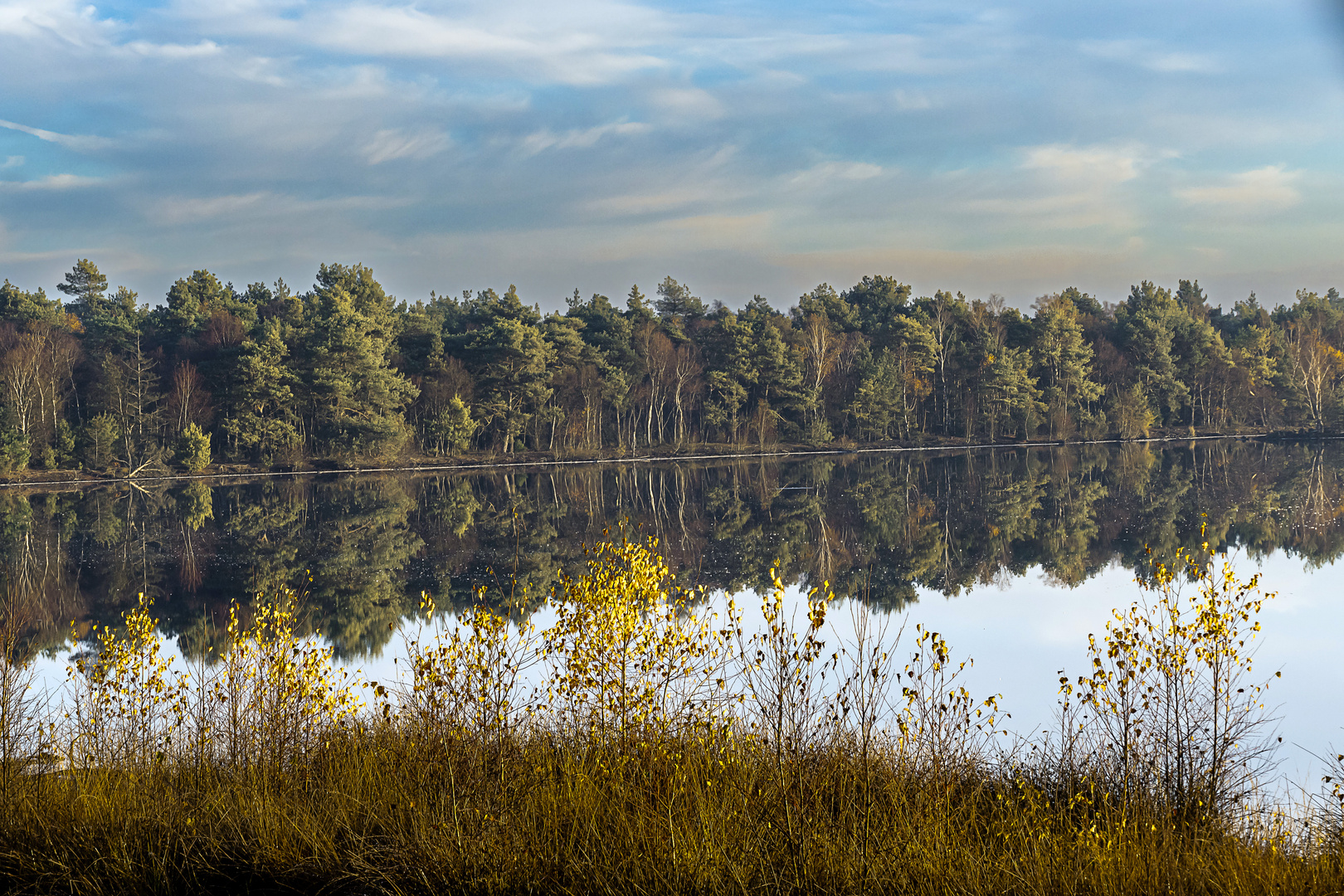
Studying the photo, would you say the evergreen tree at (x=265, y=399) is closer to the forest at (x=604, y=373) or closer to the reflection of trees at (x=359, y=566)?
the forest at (x=604, y=373)

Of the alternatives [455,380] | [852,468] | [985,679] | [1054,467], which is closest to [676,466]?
[852,468]

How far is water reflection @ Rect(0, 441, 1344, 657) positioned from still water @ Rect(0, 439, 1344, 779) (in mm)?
109

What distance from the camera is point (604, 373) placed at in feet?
229

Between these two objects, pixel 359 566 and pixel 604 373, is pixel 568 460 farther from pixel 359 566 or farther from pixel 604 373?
pixel 359 566

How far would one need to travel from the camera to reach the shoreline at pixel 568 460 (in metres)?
54.0

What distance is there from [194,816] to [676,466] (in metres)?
53.6

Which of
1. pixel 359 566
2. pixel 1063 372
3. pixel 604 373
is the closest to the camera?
pixel 359 566

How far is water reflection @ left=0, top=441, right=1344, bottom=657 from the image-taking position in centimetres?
1898

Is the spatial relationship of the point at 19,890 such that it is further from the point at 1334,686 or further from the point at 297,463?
the point at 297,463

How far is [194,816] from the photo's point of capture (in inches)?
232

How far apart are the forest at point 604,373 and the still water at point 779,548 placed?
37.0ft

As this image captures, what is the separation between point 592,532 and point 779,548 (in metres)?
6.16

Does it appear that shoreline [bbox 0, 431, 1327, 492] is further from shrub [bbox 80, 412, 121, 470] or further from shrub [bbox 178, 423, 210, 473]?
shrub [bbox 80, 412, 121, 470]

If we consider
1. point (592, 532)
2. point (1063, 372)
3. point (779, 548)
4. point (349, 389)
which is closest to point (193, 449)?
point (349, 389)
